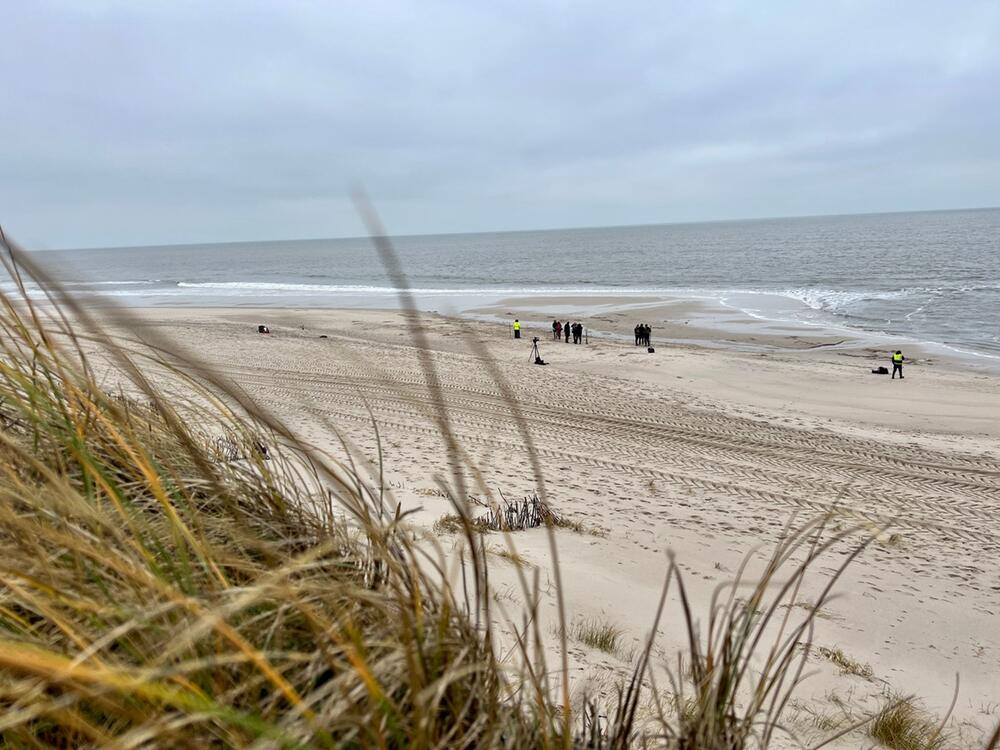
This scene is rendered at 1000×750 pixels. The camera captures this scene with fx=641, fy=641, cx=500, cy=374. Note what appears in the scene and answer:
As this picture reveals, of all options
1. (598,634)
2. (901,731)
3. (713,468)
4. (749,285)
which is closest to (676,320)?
(749,285)

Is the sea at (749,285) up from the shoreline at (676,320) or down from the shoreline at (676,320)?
up

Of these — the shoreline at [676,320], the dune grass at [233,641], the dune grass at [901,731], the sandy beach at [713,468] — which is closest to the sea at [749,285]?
the shoreline at [676,320]

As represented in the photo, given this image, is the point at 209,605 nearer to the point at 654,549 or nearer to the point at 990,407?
the point at 654,549

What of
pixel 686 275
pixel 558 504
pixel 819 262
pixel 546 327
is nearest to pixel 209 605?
pixel 558 504

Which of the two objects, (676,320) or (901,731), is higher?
(676,320)

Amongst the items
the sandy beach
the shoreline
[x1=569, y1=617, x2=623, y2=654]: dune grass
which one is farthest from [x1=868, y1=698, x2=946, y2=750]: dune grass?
the shoreline

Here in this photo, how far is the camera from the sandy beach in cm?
448

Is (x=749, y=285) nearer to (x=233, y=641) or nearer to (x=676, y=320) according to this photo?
(x=676, y=320)

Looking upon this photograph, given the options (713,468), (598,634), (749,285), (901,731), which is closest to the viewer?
(901,731)

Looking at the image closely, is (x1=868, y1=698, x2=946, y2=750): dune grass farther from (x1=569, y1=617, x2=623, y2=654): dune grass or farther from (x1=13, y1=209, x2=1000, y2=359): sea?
(x1=13, y1=209, x2=1000, y2=359): sea

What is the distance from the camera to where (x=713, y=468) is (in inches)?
392

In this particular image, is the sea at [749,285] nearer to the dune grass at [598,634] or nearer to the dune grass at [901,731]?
the dune grass at [901,731]

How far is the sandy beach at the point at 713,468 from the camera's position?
14.7ft

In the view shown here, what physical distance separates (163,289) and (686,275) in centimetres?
4808
